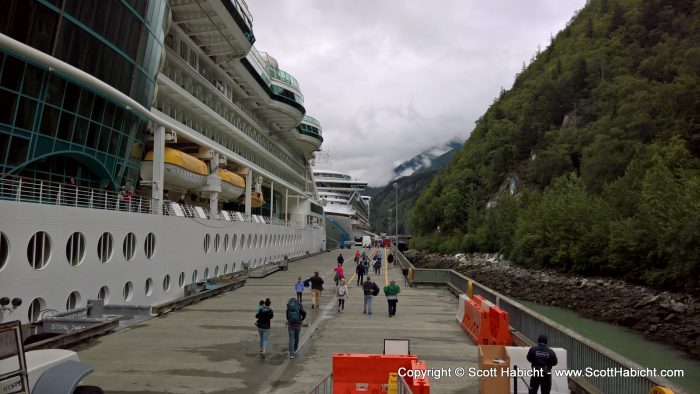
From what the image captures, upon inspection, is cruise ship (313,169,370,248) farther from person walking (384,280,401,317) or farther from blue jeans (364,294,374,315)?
person walking (384,280,401,317)

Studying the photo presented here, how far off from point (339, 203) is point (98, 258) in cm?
10029

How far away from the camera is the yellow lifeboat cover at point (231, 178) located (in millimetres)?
35362

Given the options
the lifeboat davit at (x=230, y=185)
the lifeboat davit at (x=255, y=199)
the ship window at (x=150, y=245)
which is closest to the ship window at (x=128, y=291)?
the ship window at (x=150, y=245)

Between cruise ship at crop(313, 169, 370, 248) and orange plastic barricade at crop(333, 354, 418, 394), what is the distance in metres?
91.8

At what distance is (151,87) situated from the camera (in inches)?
962

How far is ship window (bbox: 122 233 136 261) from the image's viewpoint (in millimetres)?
18500

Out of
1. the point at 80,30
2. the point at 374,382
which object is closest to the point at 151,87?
the point at 80,30

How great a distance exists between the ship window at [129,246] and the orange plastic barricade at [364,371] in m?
13.6

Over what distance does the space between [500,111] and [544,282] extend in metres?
90.0

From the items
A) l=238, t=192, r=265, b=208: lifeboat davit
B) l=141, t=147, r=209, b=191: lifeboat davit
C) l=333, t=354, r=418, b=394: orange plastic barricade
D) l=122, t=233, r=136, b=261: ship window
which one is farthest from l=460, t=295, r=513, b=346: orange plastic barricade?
l=238, t=192, r=265, b=208: lifeboat davit

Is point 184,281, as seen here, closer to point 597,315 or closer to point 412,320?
point 412,320

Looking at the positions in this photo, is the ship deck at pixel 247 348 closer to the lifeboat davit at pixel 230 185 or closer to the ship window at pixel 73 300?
the ship window at pixel 73 300

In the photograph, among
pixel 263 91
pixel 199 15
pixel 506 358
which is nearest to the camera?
pixel 506 358

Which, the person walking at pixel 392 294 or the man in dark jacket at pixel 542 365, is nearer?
the man in dark jacket at pixel 542 365
